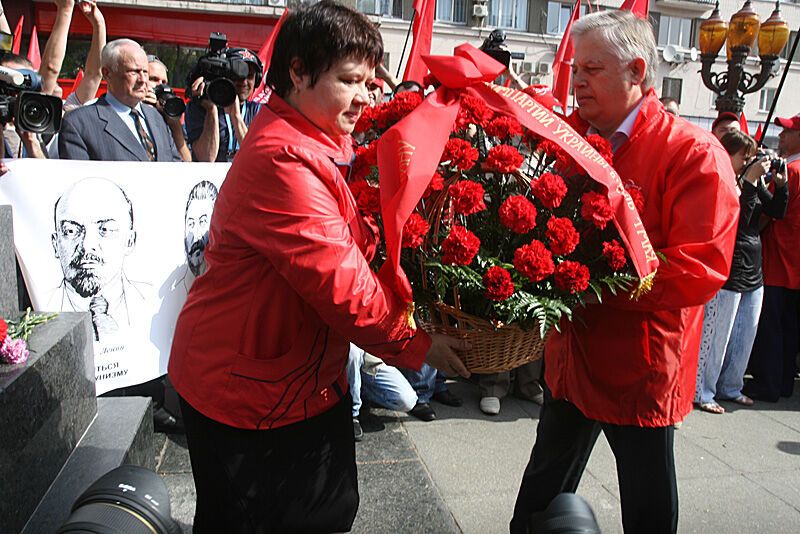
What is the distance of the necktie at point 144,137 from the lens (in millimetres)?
3955

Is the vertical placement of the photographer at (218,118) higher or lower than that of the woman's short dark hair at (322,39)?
lower

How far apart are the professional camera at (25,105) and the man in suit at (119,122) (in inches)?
37.6

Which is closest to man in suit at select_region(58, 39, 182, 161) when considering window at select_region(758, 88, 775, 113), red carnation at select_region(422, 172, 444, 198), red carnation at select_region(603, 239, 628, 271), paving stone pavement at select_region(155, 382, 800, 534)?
paving stone pavement at select_region(155, 382, 800, 534)

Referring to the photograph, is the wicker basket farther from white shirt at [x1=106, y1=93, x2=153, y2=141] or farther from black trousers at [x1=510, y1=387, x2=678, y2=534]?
white shirt at [x1=106, y1=93, x2=153, y2=141]

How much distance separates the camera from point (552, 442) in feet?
7.71

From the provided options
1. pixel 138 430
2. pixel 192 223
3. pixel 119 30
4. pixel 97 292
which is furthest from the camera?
pixel 119 30

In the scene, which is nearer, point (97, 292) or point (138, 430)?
point (138, 430)

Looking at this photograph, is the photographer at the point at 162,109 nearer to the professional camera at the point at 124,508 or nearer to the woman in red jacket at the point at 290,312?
the woman in red jacket at the point at 290,312

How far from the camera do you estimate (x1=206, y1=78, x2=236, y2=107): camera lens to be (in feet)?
13.2

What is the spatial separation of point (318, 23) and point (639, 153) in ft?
3.53

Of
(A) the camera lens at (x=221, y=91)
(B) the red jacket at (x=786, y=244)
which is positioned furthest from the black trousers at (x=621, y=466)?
(B) the red jacket at (x=786, y=244)

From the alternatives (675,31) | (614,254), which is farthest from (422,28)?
(675,31)

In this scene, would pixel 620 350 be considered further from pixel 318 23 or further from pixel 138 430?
pixel 138 430

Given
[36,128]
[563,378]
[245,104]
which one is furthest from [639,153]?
[245,104]
